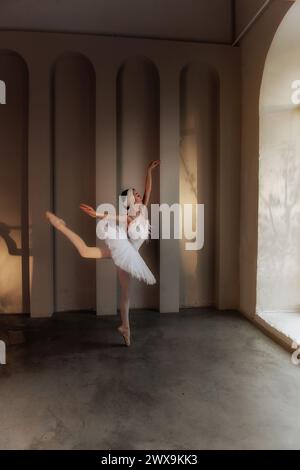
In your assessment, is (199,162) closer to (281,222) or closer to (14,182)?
(281,222)

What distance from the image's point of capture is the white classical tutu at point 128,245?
354 centimetres

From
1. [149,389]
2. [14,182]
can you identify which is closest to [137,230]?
[149,389]

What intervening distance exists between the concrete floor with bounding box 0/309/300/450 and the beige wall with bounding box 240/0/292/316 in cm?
63

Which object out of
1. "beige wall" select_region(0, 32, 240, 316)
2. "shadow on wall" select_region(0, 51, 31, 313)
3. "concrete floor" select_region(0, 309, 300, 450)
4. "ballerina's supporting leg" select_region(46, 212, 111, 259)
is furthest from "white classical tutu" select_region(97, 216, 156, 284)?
"shadow on wall" select_region(0, 51, 31, 313)

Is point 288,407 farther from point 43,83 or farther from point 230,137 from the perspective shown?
point 43,83

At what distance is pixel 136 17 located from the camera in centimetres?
482

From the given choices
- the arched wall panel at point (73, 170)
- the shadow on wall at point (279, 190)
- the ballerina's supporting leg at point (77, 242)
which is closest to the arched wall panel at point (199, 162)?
the shadow on wall at point (279, 190)

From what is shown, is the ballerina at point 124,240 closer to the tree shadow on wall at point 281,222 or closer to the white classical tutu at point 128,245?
the white classical tutu at point 128,245

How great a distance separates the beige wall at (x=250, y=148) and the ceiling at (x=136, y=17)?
0.39 metres

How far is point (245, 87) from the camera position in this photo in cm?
482

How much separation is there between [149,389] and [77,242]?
141 centimetres
